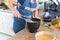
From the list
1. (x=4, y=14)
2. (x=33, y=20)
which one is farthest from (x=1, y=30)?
(x=33, y=20)

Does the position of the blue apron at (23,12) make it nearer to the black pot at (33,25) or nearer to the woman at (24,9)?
the woman at (24,9)

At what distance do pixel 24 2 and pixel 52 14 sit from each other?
0.41m

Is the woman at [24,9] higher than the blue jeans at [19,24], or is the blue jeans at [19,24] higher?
the woman at [24,9]

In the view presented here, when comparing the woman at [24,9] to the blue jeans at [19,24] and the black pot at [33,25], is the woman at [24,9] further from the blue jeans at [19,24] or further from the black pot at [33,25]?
the black pot at [33,25]

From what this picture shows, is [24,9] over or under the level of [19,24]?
over

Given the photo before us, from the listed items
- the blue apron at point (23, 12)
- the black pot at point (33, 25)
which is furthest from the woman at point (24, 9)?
the black pot at point (33, 25)

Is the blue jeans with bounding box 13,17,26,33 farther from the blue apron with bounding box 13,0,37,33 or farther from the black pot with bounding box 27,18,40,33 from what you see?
the black pot with bounding box 27,18,40,33

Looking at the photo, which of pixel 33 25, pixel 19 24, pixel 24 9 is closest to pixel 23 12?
pixel 24 9

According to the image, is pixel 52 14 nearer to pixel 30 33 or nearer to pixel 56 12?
pixel 56 12

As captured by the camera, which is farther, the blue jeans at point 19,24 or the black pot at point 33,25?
the blue jeans at point 19,24

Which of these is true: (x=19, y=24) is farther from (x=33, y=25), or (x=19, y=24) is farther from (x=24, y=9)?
(x=33, y=25)

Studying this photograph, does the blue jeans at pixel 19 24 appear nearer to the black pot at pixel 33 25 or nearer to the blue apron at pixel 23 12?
the blue apron at pixel 23 12

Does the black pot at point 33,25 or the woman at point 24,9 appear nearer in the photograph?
the black pot at point 33,25

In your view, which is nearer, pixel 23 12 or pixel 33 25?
pixel 33 25
